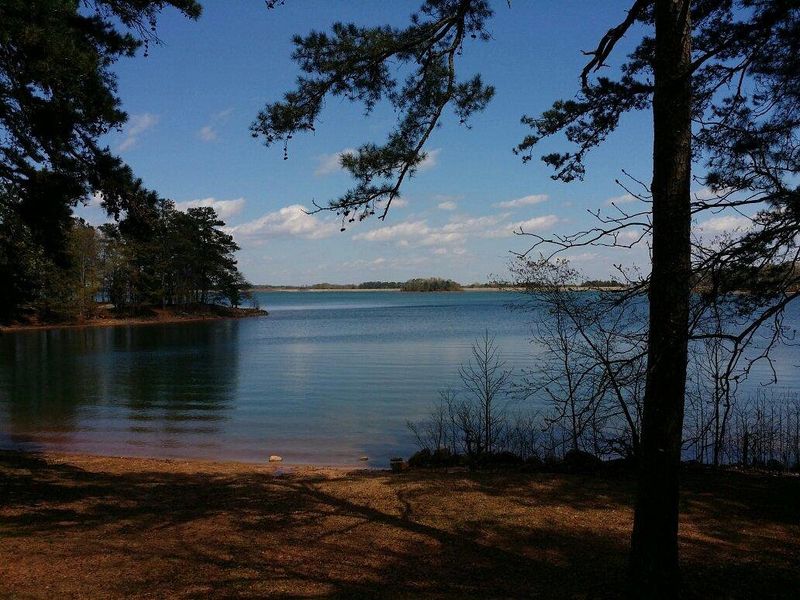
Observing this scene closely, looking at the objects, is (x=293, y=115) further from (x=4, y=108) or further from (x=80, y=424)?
(x=80, y=424)

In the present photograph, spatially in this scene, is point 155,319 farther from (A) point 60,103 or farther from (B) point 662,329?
(B) point 662,329

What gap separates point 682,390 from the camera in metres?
4.28

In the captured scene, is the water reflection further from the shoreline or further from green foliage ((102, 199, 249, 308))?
green foliage ((102, 199, 249, 308))

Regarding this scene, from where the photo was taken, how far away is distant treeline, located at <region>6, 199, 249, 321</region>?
5831cm

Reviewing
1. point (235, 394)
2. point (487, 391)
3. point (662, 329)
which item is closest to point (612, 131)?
point (662, 329)

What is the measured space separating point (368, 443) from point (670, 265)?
10.8 metres

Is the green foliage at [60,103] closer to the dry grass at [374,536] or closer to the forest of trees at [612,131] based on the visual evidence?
the forest of trees at [612,131]

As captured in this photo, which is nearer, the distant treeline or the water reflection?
the water reflection

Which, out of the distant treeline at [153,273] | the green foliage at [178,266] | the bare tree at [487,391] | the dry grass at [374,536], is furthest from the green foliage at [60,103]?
the green foliage at [178,266]

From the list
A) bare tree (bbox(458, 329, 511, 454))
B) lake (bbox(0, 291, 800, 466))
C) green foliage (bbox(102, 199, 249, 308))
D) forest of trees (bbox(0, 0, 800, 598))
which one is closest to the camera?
forest of trees (bbox(0, 0, 800, 598))

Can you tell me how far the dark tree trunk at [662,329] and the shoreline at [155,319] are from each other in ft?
182

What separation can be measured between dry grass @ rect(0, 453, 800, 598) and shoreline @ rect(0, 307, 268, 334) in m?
49.8

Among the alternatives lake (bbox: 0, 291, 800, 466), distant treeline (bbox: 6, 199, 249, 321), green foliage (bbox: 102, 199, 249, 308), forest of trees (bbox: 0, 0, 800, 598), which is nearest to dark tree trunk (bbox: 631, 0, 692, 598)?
forest of trees (bbox: 0, 0, 800, 598)

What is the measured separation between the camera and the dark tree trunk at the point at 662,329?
4.19 metres
